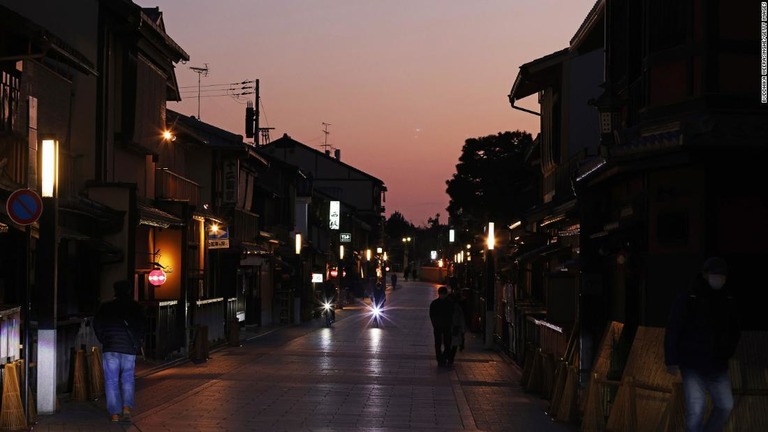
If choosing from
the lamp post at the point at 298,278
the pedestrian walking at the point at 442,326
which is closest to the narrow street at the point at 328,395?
the pedestrian walking at the point at 442,326

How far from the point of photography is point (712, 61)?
13.5 metres

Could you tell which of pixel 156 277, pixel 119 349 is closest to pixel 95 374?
pixel 119 349

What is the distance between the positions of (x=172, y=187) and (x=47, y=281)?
1783 centimetres

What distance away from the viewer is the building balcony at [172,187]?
104 ft

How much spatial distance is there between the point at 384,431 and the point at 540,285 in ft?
61.7

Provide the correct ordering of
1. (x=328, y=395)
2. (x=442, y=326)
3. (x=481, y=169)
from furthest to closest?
(x=481, y=169) < (x=442, y=326) < (x=328, y=395)

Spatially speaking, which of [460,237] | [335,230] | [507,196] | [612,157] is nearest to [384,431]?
[612,157]

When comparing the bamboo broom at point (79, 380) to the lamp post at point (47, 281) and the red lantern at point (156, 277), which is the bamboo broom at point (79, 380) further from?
the red lantern at point (156, 277)

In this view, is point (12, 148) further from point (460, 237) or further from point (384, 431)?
point (460, 237)

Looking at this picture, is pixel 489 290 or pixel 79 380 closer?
pixel 79 380

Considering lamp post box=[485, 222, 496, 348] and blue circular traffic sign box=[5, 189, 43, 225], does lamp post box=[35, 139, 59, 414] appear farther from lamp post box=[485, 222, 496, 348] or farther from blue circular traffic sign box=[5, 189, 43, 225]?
lamp post box=[485, 222, 496, 348]

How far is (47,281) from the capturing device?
1573cm

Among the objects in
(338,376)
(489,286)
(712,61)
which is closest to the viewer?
(712,61)

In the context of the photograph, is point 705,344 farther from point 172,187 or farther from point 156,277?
point 172,187
